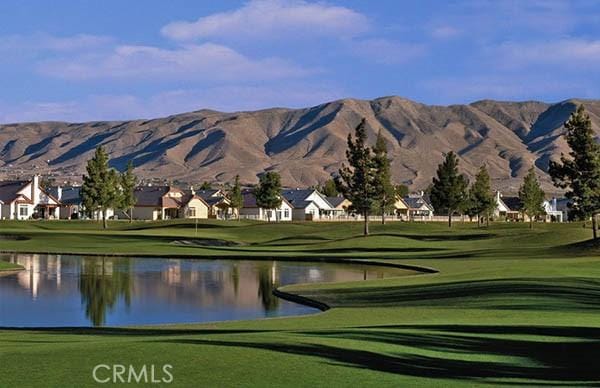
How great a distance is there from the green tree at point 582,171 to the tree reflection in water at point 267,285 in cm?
2311

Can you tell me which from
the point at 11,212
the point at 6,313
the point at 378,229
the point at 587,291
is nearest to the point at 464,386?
the point at 587,291

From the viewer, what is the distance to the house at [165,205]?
511 feet

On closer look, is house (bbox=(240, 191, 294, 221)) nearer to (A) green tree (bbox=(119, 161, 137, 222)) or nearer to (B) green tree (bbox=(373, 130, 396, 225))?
(A) green tree (bbox=(119, 161, 137, 222))

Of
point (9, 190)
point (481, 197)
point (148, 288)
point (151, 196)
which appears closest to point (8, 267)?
point (148, 288)

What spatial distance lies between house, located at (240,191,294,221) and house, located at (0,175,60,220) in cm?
3425

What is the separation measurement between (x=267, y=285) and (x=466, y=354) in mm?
25843

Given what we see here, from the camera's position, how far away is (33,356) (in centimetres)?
1723

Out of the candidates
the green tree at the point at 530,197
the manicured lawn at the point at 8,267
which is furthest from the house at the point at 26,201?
the manicured lawn at the point at 8,267

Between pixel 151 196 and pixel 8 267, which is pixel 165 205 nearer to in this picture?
pixel 151 196

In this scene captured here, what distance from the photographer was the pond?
31.7 metres

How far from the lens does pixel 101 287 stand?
41.8m

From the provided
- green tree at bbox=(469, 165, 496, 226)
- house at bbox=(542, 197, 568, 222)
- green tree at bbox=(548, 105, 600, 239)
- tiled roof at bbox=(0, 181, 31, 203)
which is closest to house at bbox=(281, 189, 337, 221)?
house at bbox=(542, 197, 568, 222)

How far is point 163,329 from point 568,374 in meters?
12.4

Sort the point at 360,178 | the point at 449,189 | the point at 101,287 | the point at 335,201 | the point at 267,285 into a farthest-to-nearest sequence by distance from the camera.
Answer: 1. the point at 335,201
2. the point at 449,189
3. the point at 360,178
4. the point at 267,285
5. the point at 101,287
